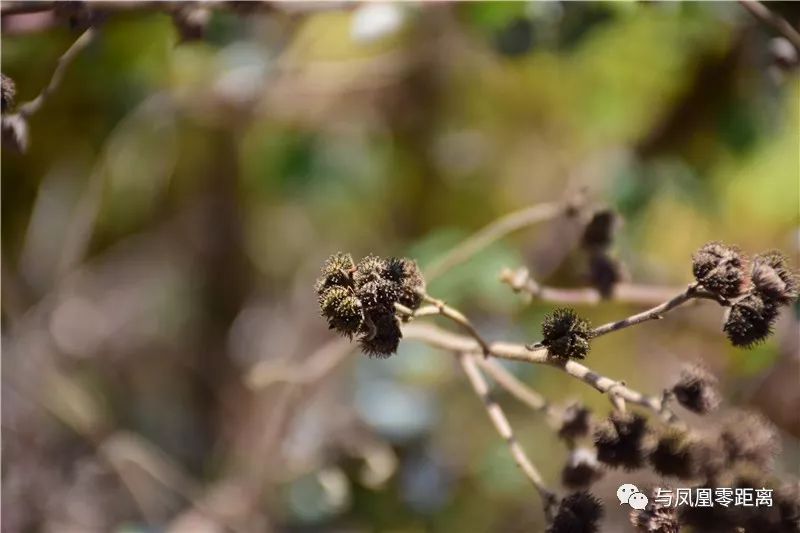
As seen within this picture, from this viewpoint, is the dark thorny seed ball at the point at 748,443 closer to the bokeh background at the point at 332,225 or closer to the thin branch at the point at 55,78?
the bokeh background at the point at 332,225

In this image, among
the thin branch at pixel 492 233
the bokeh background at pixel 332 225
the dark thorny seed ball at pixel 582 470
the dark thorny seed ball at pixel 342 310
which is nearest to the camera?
the dark thorny seed ball at pixel 342 310

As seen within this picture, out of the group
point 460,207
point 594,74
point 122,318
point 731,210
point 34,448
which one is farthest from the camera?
point 122,318

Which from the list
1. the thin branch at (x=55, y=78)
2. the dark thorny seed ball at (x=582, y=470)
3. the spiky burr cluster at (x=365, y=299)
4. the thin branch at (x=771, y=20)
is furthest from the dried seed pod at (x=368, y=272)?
the thin branch at (x=771, y=20)

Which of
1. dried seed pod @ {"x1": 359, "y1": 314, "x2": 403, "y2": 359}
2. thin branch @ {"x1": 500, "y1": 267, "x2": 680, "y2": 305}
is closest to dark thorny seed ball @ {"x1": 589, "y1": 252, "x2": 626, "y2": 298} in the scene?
thin branch @ {"x1": 500, "y1": 267, "x2": 680, "y2": 305}

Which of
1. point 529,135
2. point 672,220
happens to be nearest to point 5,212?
point 529,135

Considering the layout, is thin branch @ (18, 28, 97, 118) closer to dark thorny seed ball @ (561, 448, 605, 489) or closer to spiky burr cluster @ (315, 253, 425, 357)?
spiky burr cluster @ (315, 253, 425, 357)

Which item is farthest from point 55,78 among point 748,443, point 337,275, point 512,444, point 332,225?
point 332,225

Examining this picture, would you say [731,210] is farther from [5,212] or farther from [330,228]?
[5,212]
